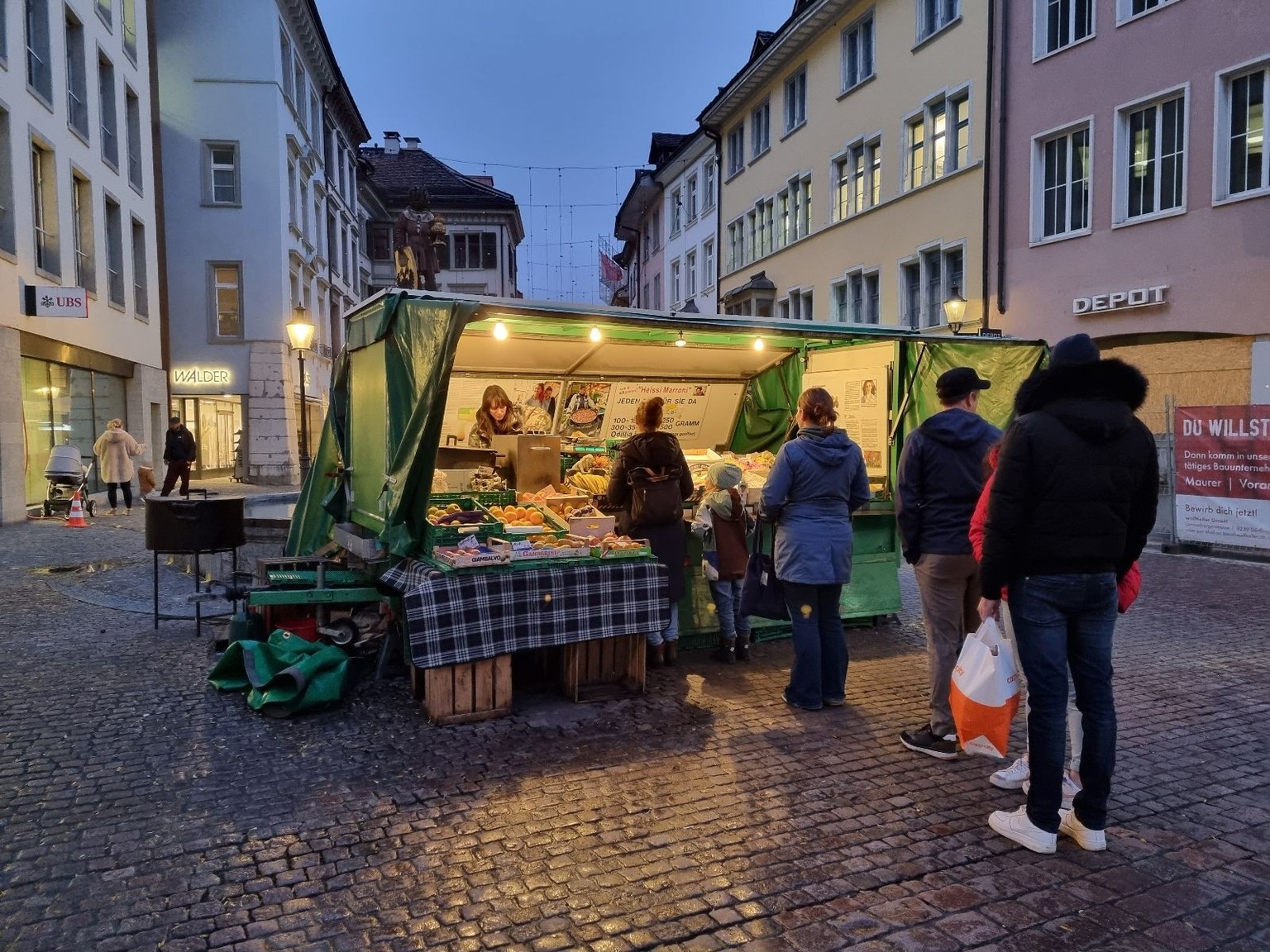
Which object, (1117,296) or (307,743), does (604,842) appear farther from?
(1117,296)

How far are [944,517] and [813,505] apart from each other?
2.99 ft

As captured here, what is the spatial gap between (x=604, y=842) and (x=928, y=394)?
5.28m

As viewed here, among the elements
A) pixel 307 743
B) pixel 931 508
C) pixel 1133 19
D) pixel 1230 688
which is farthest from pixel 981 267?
pixel 307 743

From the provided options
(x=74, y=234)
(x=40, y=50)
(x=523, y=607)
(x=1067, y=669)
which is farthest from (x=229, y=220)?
(x=1067, y=669)

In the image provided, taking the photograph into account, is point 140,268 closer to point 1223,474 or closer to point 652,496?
point 652,496

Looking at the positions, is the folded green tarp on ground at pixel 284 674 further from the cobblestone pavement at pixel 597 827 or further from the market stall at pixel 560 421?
the market stall at pixel 560 421

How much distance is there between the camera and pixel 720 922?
9.95 ft

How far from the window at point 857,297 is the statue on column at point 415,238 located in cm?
1380

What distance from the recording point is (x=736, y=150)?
30094 mm

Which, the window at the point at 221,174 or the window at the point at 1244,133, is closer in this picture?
the window at the point at 1244,133

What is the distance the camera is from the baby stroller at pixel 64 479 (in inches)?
603

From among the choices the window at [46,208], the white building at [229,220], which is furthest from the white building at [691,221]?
the window at [46,208]

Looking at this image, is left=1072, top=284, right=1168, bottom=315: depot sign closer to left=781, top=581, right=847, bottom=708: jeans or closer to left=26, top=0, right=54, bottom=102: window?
left=781, top=581, right=847, bottom=708: jeans

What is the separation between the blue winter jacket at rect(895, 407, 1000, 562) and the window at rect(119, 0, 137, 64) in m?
23.2
